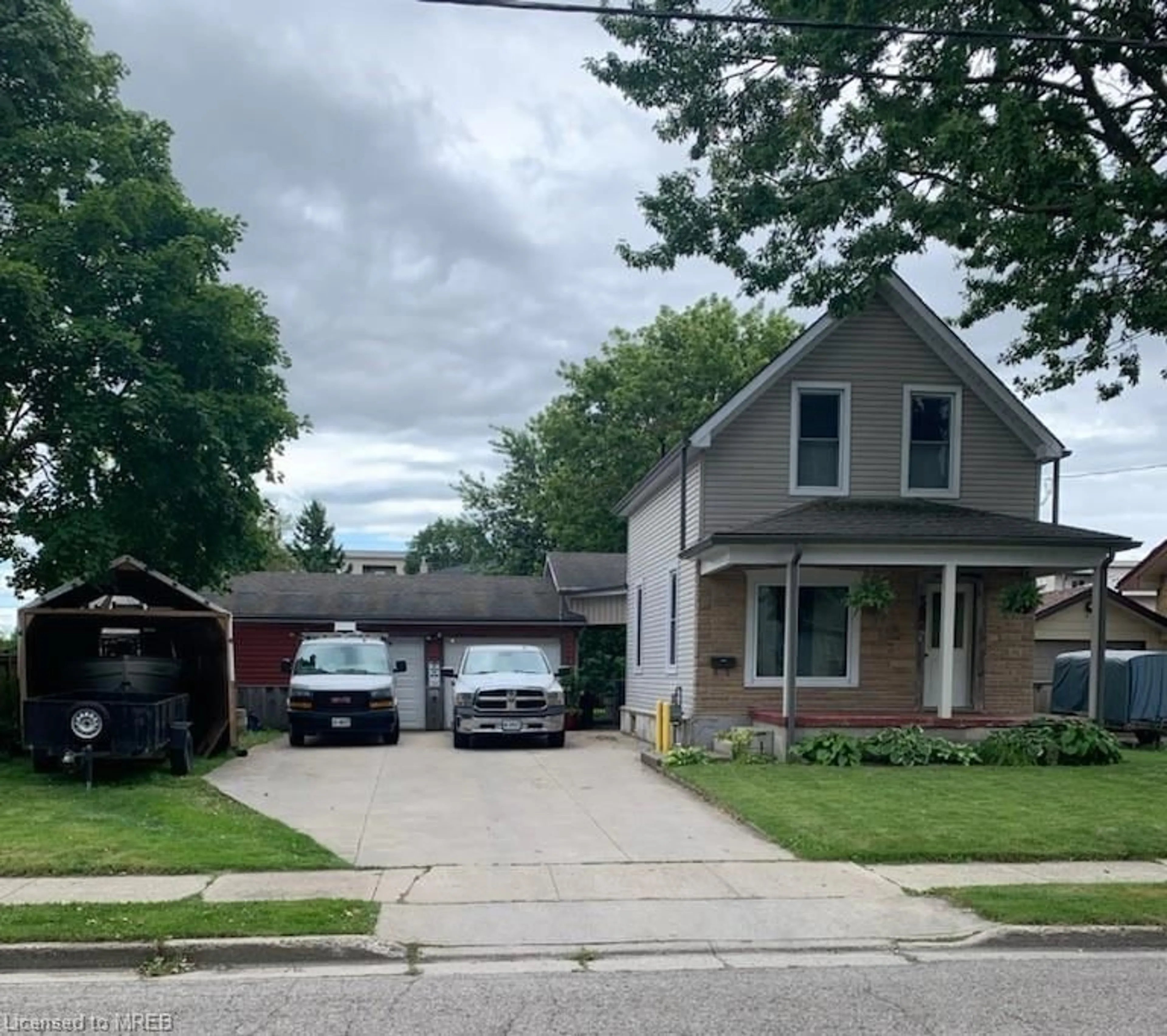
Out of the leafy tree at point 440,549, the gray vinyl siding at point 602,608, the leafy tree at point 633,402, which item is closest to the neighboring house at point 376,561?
the leafy tree at point 440,549

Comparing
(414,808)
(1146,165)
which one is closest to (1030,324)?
(1146,165)

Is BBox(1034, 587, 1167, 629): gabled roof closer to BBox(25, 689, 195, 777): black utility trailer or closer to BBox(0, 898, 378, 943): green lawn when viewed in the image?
BBox(25, 689, 195, 777): black utility trailer

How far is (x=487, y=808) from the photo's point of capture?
1260 cm

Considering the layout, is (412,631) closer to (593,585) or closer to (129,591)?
(593,585)

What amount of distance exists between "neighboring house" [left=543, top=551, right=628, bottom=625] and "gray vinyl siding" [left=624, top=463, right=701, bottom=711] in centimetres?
185

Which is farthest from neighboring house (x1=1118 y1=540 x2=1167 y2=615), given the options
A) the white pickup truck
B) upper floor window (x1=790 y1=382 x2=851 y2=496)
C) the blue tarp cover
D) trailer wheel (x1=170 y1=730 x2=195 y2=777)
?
trailer wheel (x1=170 y1=730 x2=195 y2=777)

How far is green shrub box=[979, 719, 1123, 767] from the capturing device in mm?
15648

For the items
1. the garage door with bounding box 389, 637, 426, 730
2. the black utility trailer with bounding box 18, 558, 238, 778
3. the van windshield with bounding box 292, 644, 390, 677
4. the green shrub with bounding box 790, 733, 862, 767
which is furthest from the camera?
the garage door with bounding box 389, 637, 426, 730

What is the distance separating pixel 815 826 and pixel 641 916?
339 centimetres

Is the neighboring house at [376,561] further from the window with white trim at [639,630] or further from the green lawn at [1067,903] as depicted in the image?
the green lawn at [1067,903]

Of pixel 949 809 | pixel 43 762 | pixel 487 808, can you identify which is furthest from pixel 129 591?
pixel 949 809

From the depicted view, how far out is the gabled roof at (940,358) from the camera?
18688mm

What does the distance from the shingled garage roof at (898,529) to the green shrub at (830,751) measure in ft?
9.19

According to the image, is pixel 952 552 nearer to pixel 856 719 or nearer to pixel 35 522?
pixel 856 719
